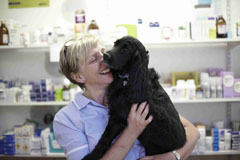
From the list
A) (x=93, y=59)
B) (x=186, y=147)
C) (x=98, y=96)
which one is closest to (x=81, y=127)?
(x=98, y=96)

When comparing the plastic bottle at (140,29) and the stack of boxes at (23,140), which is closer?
the plastic bottle at (140,29)

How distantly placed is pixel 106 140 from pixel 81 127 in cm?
13

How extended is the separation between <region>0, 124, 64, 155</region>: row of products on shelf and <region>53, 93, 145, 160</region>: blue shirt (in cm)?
113

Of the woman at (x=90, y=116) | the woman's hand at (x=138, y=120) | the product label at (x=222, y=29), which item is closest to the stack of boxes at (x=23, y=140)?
the woman at (x=90, y=116)

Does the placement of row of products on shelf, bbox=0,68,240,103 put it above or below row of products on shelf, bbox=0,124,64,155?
above

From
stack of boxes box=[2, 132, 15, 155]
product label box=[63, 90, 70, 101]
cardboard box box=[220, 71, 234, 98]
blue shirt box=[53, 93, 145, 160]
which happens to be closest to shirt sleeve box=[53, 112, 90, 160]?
blue shirt box=[53, 93, 145, 160]

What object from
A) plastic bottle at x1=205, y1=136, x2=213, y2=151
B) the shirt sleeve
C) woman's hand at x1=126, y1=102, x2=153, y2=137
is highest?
woman's hand at x1=126, y1=102, x2=153, y2=137

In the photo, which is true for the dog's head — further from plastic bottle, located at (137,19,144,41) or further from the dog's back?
plastic bottle, located at (137,19,144,41)

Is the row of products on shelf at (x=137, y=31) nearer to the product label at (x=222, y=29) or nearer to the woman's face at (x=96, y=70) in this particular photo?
the product label at (x=222, y=29)

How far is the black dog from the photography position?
95 centimetres

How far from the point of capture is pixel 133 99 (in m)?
0.96

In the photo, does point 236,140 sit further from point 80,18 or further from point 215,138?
point 80,18

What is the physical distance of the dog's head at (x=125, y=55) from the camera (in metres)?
0.94

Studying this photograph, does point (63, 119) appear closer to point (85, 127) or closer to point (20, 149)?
point (85, 127)
